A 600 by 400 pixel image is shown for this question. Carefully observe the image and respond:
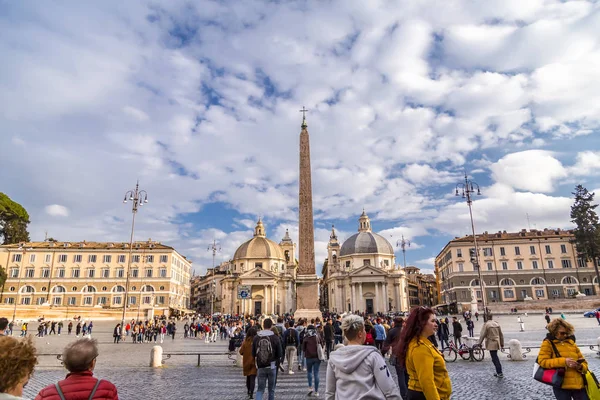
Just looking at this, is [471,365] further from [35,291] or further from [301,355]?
[35,291]

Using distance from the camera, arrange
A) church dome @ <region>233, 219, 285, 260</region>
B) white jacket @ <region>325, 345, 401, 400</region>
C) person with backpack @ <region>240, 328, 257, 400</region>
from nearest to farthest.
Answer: white jacket @ <region>325, 345, 401, 400</region>, person with backpack @ <region>240, 328, 257, 400</region>, church dome @ <region>233, 219, 285, 260</region>

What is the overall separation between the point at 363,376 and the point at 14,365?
220 cm

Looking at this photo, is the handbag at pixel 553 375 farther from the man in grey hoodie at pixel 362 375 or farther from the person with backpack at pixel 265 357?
the person with backpack at pixel 265 357

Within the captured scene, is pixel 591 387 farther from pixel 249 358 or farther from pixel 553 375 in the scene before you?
pixel 249 358

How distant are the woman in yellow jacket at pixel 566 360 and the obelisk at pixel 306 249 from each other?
19.1 meters

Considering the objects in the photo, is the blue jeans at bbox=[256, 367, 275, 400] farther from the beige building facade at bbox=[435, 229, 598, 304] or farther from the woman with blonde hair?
the beige building facade at bbox=[435, 229, 598, 304]

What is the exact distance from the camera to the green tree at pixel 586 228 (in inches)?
2051

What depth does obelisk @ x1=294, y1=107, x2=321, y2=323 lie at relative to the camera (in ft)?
80.4

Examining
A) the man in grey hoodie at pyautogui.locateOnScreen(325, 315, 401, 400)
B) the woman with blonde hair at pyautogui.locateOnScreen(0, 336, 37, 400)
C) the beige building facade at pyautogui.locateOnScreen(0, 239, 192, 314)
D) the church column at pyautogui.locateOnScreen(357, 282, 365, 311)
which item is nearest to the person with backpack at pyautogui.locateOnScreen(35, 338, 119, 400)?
the woman with blonde hair at pyautogui.locateOnScreen(0, 336, 37, 400)

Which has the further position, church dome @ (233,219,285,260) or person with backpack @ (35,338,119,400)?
church dome @ (233,219,285,260)

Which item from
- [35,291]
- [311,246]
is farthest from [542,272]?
[35,291]

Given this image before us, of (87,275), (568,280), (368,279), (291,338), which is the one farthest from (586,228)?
(87,275)

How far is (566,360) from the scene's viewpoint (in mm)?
4078

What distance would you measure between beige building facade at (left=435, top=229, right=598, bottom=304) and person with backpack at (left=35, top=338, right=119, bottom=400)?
59.7 meters
